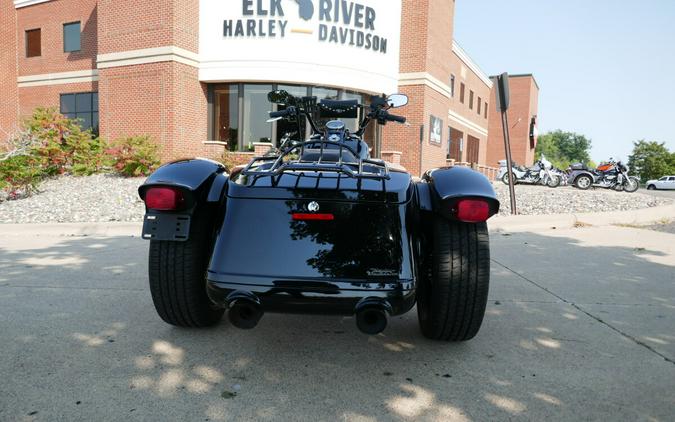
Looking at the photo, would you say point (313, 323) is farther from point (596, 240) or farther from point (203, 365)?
point (596, 240)

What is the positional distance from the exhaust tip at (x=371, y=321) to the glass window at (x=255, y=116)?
1468cm

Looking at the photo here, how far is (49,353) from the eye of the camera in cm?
251

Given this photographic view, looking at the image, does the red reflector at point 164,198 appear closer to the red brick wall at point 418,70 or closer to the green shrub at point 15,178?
the green shrub at point 15,178

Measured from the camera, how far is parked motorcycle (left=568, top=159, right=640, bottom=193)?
19062 mm

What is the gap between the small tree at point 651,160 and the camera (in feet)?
175

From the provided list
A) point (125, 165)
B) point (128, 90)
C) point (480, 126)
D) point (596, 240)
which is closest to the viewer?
point (596, 240)

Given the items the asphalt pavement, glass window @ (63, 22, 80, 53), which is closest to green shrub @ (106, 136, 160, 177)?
the asphalt pavement

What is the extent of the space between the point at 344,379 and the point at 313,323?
2.81ft

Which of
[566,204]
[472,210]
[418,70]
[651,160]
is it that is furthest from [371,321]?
[651,160]

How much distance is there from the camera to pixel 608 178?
1919 centimetres

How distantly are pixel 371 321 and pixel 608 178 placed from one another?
2055cm

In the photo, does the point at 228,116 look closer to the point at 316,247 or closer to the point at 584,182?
the point at 584,182

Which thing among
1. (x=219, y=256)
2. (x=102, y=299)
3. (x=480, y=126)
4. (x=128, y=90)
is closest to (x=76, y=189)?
(x=128, y=90)

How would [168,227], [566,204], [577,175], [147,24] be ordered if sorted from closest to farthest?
1. [168,227]
2. [566,204]
3. [147,24]
4. [577,175]
